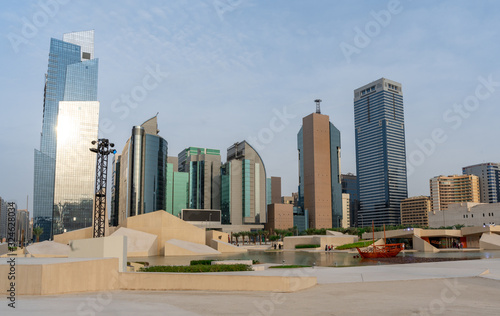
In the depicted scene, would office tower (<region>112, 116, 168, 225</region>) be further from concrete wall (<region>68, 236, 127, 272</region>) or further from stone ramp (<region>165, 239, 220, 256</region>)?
concrete wall (<region>68, 236, 127, 272</region>)

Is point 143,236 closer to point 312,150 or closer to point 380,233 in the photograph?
point 380,233

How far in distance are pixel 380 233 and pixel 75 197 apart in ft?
433

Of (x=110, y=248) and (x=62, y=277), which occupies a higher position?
(x=110, y=248)

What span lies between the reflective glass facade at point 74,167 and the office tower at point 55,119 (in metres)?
0.40

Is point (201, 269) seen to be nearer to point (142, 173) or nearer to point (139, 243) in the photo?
point (139, 243)

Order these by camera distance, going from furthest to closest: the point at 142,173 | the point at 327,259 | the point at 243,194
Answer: the point at 243,194, the point at 142,173, the point at 327,259

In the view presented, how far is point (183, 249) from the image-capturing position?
57.6 m

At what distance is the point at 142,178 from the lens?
517 ft

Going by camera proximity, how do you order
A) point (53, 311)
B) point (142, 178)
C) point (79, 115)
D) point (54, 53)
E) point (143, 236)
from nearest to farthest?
point (53, 311)
point (143, 236)
point (142, 178)
point (79, 115)
point (54, 53)

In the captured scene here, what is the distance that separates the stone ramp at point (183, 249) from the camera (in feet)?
187

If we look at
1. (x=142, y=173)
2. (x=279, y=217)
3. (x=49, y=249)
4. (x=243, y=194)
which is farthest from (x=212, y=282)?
(x=279, y=217)

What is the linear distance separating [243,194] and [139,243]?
117 meters

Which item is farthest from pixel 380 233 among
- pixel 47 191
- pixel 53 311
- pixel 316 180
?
pixel 47 191

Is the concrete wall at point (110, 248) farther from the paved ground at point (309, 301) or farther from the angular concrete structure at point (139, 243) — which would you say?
the angular concrete structure at point (139, 243)
